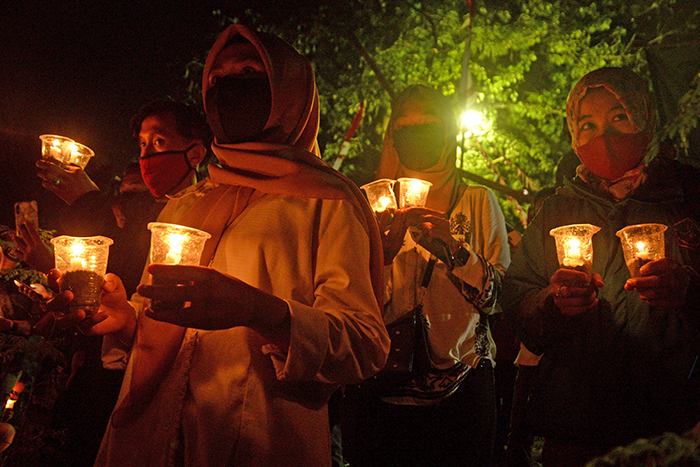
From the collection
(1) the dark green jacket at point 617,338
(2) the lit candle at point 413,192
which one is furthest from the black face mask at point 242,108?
(1) the dark green jacket at point 617,338

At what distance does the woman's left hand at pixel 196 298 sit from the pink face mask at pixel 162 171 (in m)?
2.56

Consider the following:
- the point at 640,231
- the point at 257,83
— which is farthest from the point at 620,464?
the point at 257,83

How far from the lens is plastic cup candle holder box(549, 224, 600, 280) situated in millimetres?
2357

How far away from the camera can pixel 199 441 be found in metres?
1.67

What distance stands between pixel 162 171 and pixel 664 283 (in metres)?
3.31

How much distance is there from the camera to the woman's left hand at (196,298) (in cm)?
142

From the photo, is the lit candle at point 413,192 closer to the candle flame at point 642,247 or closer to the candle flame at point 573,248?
the candle flame at point 573,248

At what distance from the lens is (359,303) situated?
1.76 meters

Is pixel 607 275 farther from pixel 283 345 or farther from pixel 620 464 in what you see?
pixel 283 345

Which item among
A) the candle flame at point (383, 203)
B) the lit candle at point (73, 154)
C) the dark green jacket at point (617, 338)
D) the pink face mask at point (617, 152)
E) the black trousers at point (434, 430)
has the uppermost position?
the lit candle at point (73, 154)

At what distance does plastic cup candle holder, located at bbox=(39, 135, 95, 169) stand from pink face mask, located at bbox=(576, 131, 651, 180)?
3.79m

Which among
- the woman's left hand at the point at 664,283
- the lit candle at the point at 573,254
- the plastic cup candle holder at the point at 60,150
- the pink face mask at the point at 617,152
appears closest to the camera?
the woman's left hand at the point at 664,283

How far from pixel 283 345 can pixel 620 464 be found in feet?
3.10

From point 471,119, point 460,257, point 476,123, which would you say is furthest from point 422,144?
point 476,123
